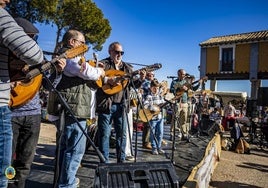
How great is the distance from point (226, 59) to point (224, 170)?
2525 centimetres

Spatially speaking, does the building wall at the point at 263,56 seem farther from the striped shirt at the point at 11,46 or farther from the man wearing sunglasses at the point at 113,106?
the striped shirt at the point at 11,46

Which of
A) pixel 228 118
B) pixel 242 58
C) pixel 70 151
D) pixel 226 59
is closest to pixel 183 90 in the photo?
pixel 70 151

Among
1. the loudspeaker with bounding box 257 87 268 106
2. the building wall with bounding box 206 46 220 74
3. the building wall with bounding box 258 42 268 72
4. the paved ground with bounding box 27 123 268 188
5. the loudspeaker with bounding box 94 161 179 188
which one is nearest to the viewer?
the loudspeaker with bounding box 94 161 179 188

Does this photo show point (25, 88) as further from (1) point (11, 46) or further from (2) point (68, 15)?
(2) point (68, 15)

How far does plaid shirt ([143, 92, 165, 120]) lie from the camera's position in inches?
270

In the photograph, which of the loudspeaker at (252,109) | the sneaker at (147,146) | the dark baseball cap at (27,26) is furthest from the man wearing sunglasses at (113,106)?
the loudspeaker at (252,109)

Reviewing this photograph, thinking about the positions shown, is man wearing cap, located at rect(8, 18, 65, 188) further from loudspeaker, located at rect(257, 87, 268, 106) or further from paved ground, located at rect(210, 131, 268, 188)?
loudspeaker, located at rect(257, 87, 268, 106)

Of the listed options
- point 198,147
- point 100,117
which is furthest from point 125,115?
point 198,147

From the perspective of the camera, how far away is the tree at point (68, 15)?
65.9ft

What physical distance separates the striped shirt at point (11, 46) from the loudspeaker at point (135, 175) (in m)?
0.94

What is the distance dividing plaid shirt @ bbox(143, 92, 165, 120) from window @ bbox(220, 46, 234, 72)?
24.7 metres

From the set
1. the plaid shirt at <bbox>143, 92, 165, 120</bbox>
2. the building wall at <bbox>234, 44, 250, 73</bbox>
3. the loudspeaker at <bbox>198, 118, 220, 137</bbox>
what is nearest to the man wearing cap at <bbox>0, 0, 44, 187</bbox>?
the plaid shirt at <bbox>143, 92, 165, 120</bbox>

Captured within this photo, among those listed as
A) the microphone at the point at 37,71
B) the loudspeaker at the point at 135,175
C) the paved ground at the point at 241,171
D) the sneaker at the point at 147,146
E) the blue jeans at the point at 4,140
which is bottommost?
the paved ground at the point at 241,171

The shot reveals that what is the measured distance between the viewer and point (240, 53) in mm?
29438
